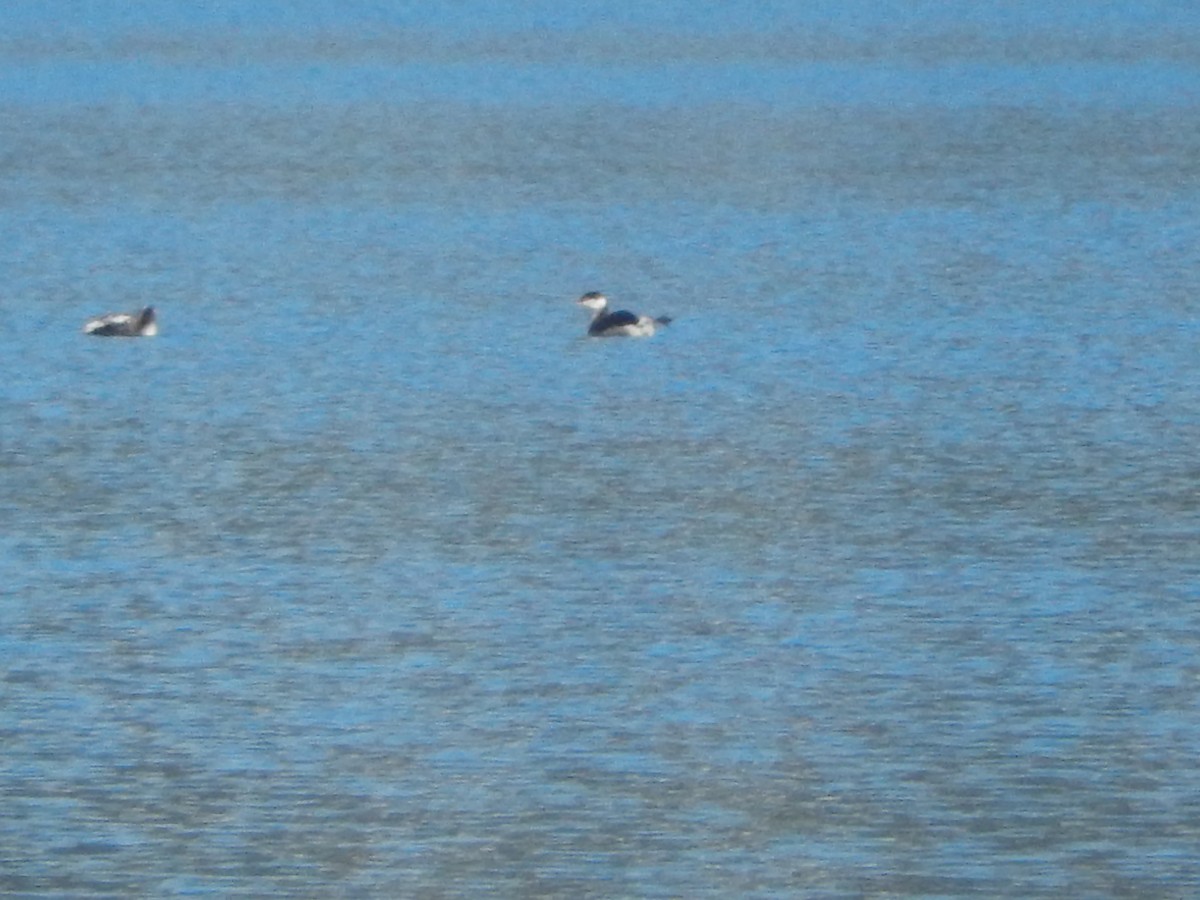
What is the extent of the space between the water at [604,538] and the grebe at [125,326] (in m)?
0.31

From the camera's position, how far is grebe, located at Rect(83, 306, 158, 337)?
15836 millimetres

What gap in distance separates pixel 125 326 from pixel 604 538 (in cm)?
591

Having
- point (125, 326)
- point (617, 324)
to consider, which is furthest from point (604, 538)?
point (125, 326)

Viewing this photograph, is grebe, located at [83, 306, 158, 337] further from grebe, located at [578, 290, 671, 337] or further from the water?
grebe, located at [578, 290, 671, 337]

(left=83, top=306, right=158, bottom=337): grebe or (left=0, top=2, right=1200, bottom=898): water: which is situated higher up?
(left=83, top=306, right=158, bottom=337): grebe

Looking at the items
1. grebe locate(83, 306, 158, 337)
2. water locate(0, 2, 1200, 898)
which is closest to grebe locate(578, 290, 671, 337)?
water locate(0, 2, 1200, 898)

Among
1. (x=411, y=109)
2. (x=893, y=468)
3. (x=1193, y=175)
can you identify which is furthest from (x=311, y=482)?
(x=411, y=109)

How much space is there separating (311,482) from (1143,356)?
5.00 m

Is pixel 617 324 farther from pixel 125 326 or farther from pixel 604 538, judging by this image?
pixel 604 538

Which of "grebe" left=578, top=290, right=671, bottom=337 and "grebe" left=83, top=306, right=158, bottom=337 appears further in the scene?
"grebe" left=83, top=306, right=158, bottom=337

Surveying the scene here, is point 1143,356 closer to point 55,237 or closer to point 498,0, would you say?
point 55,237

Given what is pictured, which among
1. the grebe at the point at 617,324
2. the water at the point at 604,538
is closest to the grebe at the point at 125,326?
the water at the point at 604,538

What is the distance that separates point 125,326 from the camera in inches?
623

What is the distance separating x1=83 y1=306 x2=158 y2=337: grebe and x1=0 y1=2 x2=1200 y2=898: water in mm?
313
